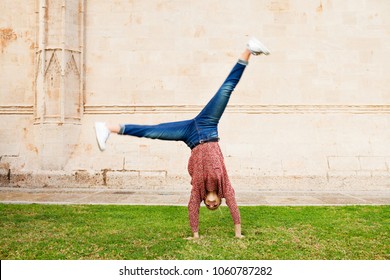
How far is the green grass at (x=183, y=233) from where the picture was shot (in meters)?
4.50

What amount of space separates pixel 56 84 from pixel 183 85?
380cm

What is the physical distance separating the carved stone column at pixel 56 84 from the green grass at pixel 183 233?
3681 mm

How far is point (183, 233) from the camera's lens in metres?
5.61

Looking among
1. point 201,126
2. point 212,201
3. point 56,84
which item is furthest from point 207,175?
point 56,84

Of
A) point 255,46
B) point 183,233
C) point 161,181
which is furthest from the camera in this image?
point 161,181

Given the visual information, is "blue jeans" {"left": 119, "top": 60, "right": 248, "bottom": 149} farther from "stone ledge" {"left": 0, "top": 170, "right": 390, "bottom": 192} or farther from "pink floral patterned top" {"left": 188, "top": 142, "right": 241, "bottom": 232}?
"stone ledge" {"left": 0, "top": 170, "right": 390, "bottom": 192}

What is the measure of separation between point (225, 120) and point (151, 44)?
3.34 meters

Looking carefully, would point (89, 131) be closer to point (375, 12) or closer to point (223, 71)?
point (223, 71)

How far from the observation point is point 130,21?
39.5 feet

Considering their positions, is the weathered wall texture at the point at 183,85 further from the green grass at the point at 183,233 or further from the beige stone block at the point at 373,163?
the green grass at the point at 183,233

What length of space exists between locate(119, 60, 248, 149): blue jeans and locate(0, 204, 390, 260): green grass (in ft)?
4.55

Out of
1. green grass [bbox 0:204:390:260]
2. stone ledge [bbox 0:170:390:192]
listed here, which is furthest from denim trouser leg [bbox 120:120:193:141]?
stone ledge [bbox 0:170:390:192]

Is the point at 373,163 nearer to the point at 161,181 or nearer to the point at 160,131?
the point at 161,181

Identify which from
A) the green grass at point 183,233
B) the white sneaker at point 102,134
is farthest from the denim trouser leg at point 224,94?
the green grass at point 183,233
